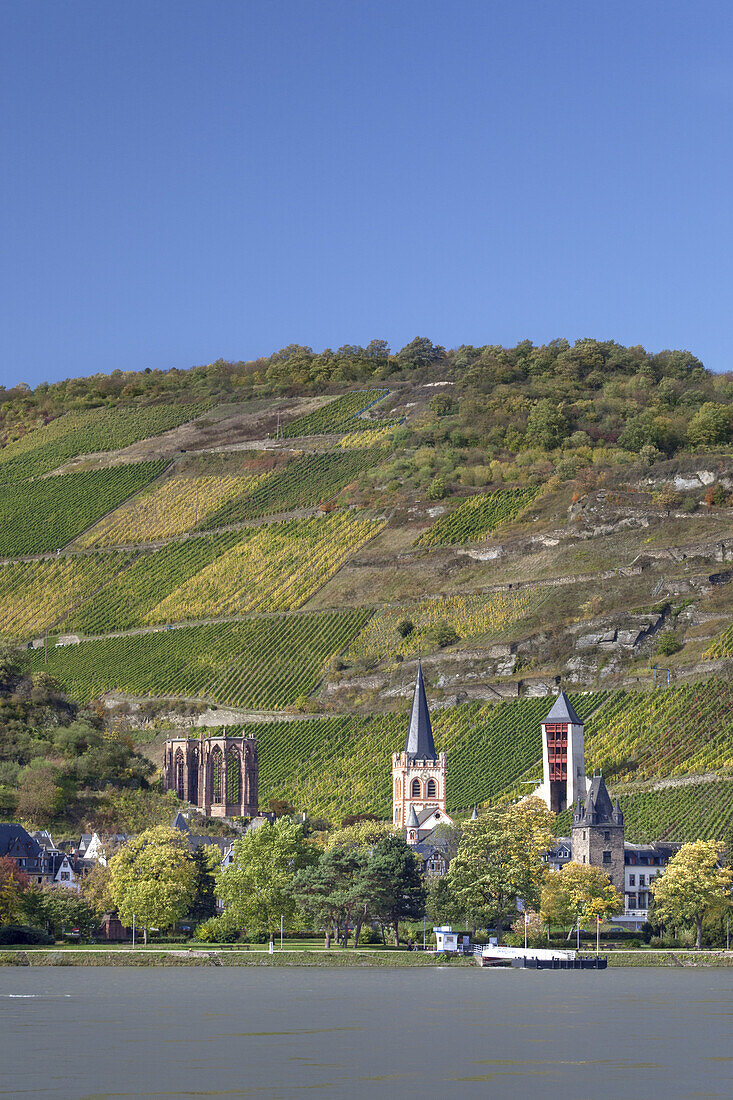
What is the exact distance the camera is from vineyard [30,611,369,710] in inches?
5049

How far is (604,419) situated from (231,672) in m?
58.0

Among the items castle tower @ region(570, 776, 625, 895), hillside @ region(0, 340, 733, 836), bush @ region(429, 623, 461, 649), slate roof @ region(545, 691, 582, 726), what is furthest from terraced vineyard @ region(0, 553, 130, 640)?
castle tower @ region(570, 776, 625, 895)

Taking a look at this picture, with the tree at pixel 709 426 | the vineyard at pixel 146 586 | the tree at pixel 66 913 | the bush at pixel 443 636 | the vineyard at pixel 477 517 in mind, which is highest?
the tree at pixel 709 426

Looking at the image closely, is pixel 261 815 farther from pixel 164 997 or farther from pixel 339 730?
pixel 164 997

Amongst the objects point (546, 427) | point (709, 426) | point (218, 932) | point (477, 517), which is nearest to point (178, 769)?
point (218, 932)

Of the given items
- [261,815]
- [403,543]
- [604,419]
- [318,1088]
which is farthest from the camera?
[604,419]

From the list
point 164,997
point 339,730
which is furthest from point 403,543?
point 164,997

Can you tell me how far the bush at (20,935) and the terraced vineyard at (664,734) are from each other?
130 ft

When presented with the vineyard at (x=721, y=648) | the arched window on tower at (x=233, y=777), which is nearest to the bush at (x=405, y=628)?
the arched window on tower at (x=233, y=777)

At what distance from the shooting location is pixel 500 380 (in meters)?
189

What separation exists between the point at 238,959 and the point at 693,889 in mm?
19482

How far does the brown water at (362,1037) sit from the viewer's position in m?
34.0

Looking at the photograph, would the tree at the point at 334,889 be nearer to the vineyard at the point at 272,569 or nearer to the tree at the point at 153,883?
the tree at the point at 153,883

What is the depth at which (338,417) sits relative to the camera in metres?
190
